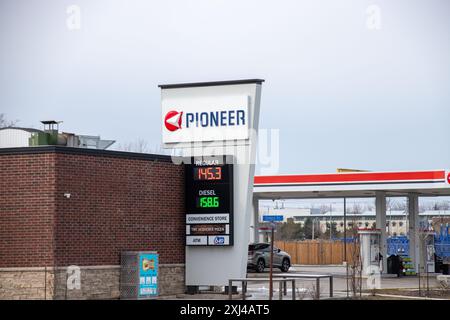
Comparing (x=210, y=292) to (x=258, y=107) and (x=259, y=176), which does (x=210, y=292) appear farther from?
(x=259, y=176)

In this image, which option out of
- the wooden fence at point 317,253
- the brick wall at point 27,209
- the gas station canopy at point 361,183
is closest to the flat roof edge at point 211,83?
the brick wall at point 27,209

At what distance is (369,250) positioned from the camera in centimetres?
4456

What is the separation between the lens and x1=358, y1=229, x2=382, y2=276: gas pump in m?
44.5

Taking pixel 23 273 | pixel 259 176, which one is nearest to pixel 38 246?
pixel 23 273

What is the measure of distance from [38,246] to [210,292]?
269 inches

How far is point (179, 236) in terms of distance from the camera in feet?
106

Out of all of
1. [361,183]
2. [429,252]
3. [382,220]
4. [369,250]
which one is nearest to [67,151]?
[361,183]

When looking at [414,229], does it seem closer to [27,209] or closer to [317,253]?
[317,253]

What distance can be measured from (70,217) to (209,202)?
505 cm

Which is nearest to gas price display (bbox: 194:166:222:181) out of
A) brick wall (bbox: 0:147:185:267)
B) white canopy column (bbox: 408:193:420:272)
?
brick wall (bbox: 0:147:185:267)

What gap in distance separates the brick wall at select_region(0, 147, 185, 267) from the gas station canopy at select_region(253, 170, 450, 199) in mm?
15192

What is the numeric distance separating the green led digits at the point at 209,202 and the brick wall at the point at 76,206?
1446 mm

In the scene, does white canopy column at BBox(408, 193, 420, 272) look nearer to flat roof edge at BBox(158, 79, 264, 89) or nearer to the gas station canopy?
the gas station canopy

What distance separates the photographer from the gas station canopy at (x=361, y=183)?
4347cm
